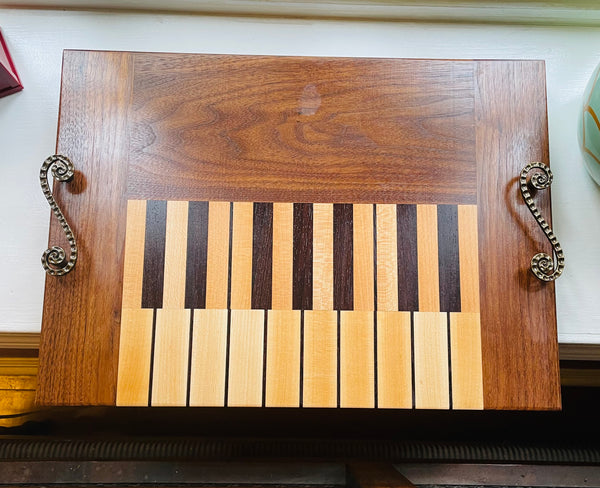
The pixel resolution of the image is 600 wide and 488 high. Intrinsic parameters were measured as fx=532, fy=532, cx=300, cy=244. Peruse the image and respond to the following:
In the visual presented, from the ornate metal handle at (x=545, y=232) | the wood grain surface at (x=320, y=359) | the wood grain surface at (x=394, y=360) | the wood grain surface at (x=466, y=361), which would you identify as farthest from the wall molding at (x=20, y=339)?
the ornate metal handle at (x=545, y=232)

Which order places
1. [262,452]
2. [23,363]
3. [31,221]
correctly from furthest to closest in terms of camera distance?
[23,363], [262,452], [31,221]

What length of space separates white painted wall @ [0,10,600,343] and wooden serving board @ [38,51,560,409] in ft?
0.41

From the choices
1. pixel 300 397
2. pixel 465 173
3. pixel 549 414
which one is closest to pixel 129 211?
pixel 300 397

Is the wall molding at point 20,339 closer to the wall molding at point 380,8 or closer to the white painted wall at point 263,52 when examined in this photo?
the white painted wall at point 263,52

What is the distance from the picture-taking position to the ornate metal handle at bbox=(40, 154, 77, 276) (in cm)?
87

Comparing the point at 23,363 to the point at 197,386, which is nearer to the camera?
the point at 197,386

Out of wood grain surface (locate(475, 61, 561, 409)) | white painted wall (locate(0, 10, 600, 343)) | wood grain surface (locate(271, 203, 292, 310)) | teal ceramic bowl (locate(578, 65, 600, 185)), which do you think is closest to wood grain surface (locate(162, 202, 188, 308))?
wood grain surface (locate(271, 203, 292, 310))

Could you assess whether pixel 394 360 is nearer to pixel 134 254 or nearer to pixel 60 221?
pixel 134 254

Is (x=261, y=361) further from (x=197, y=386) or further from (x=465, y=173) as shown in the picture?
(x=465, y=173)

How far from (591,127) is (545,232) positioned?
229 millimetres

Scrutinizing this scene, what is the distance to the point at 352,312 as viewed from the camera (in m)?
0.89

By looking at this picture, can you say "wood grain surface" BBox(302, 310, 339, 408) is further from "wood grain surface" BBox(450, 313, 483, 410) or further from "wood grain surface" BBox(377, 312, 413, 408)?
"wood grain surface" BBox(450, 313, 483, 410)

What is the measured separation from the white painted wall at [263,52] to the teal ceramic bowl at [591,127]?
3cm

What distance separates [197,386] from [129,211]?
31 cm
